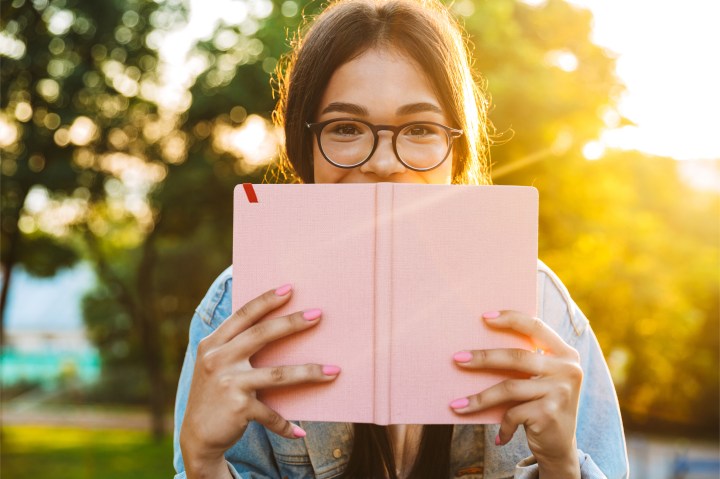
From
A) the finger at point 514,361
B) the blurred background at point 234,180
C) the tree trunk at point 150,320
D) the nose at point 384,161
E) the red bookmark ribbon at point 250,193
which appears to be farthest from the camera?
the tree trunk at point 150,320

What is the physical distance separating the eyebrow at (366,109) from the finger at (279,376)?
73 cm

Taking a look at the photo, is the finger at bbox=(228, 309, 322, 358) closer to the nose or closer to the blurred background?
the nose

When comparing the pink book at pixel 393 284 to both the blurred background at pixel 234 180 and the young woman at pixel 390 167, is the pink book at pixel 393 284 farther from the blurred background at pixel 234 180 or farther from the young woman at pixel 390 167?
the blurred background at pixel 234 180

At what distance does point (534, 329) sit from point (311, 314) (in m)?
0.47

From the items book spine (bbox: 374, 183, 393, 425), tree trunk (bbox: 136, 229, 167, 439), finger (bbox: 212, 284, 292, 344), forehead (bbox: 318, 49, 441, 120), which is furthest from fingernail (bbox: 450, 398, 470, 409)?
tree trunk (bbox: 136, 229, 167, 439)

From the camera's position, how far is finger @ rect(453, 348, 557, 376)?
1.53 metres

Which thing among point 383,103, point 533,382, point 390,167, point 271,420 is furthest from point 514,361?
point 383,103

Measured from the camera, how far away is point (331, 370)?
1585 millimetres

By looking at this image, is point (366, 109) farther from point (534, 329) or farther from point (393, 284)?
point (534, 329)

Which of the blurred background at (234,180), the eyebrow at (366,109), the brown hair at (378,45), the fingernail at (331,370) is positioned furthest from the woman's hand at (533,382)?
the blurred background at (234,180)

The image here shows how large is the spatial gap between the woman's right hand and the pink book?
38 millimetres

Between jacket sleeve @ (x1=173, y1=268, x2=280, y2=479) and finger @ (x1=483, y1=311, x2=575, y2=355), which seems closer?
finger @ (x1=483, y1=311, x2=575, y2=355)

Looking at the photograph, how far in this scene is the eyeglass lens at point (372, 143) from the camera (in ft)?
6.46

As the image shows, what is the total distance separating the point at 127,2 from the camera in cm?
1476
